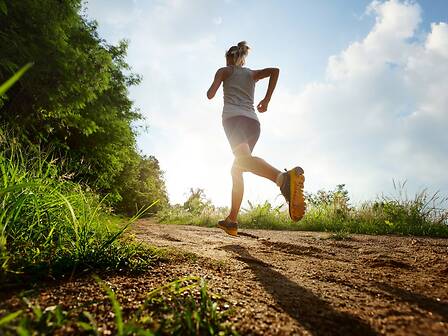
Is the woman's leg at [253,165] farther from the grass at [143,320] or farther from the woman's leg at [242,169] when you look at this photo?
the grass at [143,320]

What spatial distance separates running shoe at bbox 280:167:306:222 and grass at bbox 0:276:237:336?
5.55ft

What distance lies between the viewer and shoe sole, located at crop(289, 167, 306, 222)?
8.44ft

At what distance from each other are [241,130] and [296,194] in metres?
0.83

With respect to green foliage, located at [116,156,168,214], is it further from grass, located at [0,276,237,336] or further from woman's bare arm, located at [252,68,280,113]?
grass, located at [0,276,237,336]

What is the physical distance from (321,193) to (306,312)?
8862mm

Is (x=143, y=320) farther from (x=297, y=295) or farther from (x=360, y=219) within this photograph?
(x=360, y=219)

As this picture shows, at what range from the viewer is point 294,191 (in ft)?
8.45

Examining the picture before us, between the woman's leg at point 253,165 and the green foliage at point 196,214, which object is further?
the green foliage at point 196,214

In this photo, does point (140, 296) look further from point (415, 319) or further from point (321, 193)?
point (321, 193)

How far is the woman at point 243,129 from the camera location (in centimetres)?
260

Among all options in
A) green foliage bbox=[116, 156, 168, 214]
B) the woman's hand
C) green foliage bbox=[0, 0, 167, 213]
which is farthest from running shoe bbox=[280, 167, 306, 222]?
green foliage bbox=[116, 156, 168, 214]

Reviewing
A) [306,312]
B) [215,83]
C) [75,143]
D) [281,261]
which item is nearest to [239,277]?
[306,312]

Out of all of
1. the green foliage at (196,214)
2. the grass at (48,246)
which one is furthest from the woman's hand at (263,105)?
the green foliage at (196,214)

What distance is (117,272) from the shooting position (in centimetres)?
130
